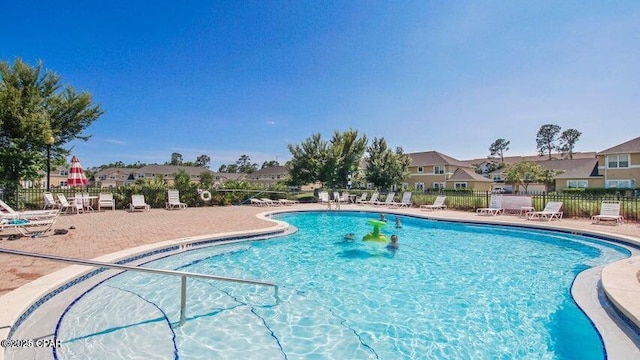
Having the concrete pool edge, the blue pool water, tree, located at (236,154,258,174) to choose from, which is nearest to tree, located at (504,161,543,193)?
the blue pool water

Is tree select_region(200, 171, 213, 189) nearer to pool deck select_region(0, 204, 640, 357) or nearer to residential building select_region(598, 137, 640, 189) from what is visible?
pool deck select_region(0, 204, 640, 357)

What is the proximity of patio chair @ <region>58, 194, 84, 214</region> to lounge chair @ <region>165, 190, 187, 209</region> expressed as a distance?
3967 mm

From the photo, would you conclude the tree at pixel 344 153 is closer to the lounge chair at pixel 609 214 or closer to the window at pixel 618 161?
the lounge chair at pixel 609 214

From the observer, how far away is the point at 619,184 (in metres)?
30.9

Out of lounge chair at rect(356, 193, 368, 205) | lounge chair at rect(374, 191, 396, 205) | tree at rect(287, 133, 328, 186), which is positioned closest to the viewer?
lounge chair at rect(374, 191, 396, 205)

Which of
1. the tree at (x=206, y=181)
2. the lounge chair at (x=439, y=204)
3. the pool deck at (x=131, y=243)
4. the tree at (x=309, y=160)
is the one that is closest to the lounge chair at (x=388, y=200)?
the lounge chair at (x=439, y=204)

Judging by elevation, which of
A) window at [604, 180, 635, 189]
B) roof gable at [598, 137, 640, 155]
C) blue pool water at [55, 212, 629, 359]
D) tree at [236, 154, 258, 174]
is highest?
tree at [236, 154, 258, 174]

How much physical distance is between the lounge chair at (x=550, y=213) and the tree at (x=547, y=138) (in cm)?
8892

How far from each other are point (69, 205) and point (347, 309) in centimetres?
1508

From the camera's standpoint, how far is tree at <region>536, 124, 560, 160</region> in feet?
282

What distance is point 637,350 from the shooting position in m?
3.24

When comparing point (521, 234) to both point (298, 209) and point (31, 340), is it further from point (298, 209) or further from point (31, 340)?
point (31, 340)

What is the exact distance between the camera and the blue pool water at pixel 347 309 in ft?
12.9

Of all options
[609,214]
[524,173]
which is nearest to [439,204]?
[609,214]
